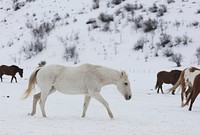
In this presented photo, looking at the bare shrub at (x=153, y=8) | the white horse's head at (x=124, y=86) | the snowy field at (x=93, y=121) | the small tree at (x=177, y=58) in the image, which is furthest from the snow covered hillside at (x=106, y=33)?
the white horse's head at (x=124, y=86)

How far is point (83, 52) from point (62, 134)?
1014 inches

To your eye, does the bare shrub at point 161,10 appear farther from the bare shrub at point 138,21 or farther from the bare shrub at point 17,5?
the bare shrub at point 17,5

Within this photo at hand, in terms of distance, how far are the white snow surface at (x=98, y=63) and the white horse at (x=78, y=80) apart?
583 mm

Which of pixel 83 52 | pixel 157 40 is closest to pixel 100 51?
pixel 83 52

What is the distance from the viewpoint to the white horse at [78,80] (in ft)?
28.9

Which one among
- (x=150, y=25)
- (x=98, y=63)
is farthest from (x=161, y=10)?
(x=98, y=63)

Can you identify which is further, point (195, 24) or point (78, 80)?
point (195, 24)

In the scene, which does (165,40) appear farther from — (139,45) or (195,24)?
(195,24)

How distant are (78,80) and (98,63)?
20381 mm

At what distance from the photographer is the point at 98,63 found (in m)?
29.2

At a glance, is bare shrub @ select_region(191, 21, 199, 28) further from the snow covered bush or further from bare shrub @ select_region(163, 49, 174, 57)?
bare shrub @ select_region(163, 49, 174, 57)

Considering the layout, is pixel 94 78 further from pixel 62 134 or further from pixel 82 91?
pixel 62 134

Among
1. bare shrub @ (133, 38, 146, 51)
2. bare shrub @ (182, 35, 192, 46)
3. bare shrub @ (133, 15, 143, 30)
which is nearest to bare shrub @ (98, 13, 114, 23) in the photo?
bare shrub @ (133, 15, 143, 30)

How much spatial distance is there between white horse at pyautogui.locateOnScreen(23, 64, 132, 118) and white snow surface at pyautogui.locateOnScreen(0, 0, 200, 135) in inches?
23.0
